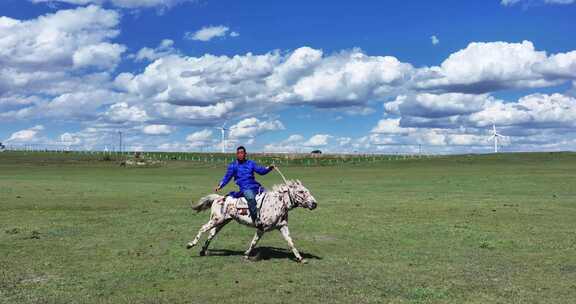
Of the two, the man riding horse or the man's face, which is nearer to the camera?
the man riding horse

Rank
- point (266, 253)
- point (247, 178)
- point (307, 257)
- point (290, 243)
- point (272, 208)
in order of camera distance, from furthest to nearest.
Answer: point (266, 253)
point (307, 257)
point (247, 178)
point (272, 208)
point (290, 243)

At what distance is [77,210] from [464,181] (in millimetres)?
38066

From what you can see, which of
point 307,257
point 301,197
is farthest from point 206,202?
point 307,257

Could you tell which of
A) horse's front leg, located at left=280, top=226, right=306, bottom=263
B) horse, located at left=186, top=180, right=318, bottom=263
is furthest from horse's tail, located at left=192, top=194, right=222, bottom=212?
horse's front leg, located at left=280, top=226, right=306, bottom=263

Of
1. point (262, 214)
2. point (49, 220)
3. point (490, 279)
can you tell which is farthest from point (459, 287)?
point (49, 220)

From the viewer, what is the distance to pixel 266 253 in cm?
1656

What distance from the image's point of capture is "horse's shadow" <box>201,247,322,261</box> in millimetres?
15833

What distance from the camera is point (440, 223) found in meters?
23.2

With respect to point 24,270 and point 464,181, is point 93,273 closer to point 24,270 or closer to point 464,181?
point 24,270

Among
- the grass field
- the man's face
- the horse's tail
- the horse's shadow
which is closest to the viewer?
the grass field

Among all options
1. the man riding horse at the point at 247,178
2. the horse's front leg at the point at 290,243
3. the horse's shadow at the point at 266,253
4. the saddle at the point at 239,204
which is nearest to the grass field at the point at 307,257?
the horse's shadow at the point at 266,253

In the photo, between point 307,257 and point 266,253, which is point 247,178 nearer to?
point 266,253

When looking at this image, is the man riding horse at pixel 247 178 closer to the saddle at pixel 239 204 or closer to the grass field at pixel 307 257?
the saddle at pixel 239 204

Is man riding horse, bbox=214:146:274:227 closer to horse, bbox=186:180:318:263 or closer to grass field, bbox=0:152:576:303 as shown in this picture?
horse, bbox=186:180:318:263
